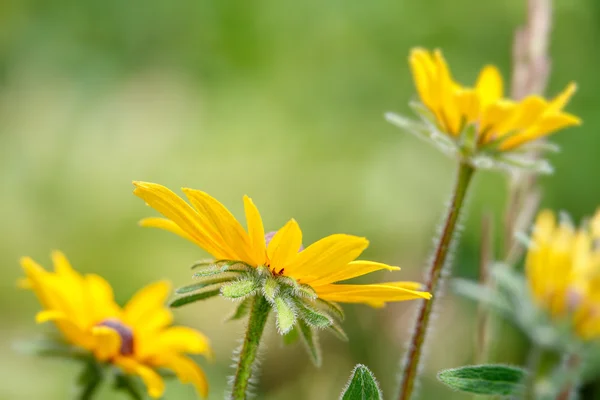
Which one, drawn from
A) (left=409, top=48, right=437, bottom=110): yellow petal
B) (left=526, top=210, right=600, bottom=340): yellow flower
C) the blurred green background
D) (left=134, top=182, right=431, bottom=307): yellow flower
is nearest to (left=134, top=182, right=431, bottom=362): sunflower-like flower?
(left=134, top=182, right=431, bottom=307): yellow flower

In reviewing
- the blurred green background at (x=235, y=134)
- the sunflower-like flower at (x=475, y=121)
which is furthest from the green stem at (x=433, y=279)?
the blurred green background at (x=235, y=134)

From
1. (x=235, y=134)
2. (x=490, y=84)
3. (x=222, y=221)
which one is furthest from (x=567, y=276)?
(x=235, y=134)

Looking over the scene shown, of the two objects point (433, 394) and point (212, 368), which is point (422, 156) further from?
point (212, 368)

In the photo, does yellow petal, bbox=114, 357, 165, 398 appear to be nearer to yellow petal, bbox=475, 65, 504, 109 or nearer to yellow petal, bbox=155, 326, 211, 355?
yellow petal, bbox=155, 326, 211, 355

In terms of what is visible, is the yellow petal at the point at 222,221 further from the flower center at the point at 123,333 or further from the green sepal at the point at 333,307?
the flower center at the point at 123,333

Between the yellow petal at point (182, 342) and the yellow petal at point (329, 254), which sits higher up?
the yellow petal at point (329, 254)
